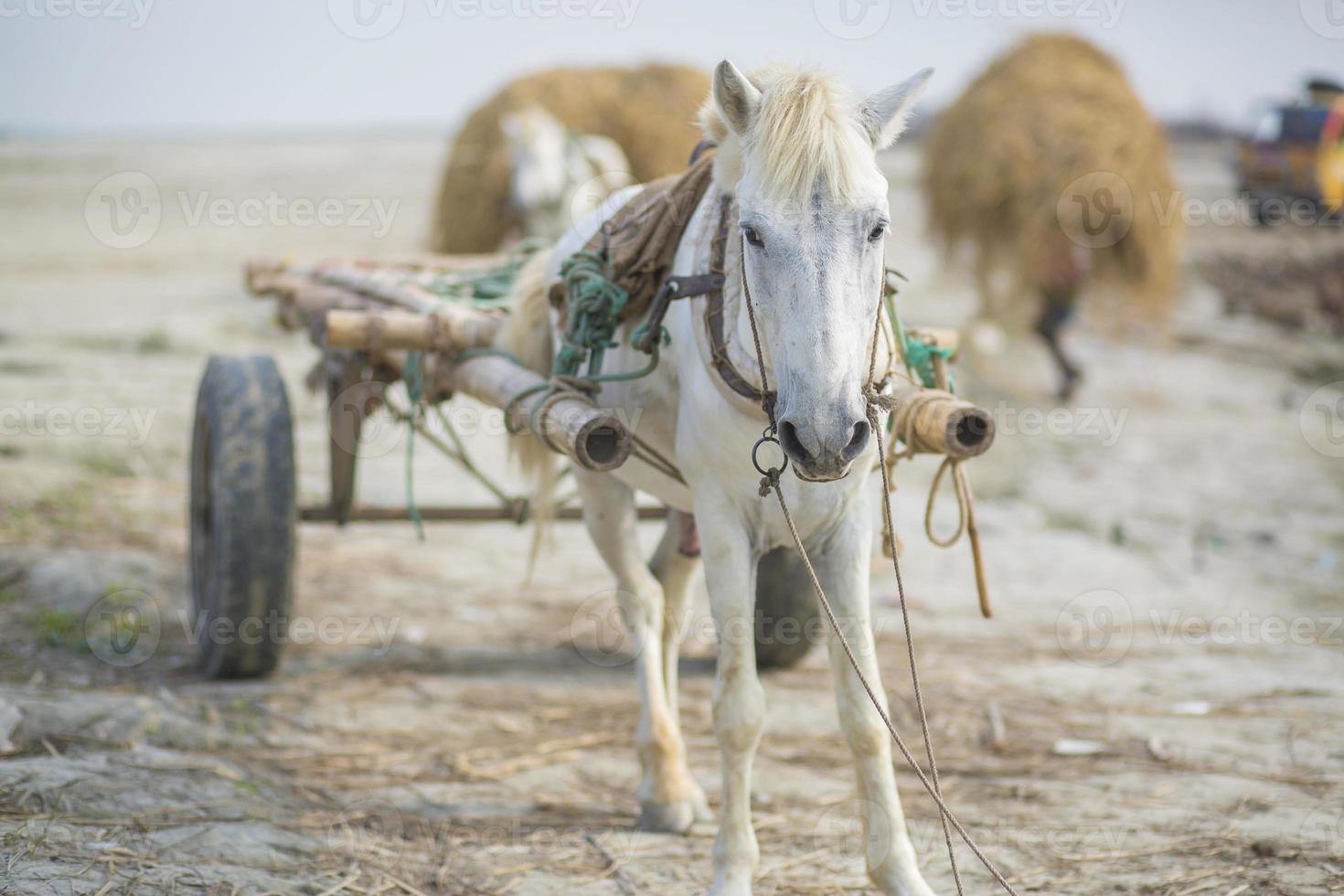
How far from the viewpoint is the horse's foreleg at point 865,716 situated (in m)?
2.97

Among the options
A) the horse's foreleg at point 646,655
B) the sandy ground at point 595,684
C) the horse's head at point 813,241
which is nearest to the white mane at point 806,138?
the horse's head at point 813,241

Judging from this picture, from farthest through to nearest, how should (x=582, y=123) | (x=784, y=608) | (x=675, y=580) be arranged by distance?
1. (x=582, y=123)
2. (x=784, y=608)
3. (x=675, y=580)

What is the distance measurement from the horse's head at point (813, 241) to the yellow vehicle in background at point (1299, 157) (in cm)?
1096

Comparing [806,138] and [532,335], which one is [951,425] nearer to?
[806,138]

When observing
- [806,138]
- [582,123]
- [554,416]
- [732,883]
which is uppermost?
[582,123]

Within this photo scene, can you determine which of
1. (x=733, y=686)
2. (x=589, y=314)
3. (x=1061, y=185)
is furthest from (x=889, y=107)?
(x=1061, y=185)

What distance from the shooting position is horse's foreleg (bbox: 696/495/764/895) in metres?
2.96

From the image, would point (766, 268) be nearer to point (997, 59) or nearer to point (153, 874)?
point (153, 874)

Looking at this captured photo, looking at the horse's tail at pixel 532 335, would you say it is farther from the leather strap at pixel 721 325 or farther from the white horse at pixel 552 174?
the white horse at pixel 552 174

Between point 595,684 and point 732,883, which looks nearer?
point 732,883

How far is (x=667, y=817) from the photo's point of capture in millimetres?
3570

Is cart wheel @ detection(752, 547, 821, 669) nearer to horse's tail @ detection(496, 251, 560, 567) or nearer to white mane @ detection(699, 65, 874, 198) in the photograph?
horse's tail @ detection(496, 251, 560, 567)

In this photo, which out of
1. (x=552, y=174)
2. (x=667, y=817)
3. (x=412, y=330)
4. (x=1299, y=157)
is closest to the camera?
(x=667, y=817)

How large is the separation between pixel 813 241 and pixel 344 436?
9.20 feet
